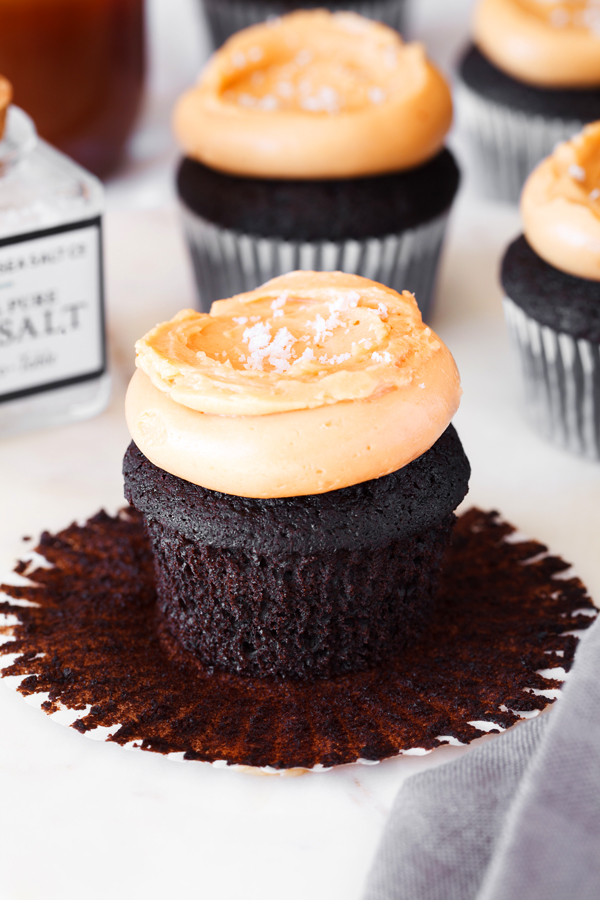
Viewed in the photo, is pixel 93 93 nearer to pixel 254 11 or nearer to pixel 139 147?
pixel 139 147

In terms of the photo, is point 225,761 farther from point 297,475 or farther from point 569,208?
point 569,208

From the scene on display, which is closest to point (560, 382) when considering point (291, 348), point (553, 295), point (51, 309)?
point (553, 295)

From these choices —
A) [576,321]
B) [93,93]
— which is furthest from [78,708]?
[93,93]

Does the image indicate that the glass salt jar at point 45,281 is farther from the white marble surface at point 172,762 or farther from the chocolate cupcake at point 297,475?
the chocolate cupcake at point 297,475

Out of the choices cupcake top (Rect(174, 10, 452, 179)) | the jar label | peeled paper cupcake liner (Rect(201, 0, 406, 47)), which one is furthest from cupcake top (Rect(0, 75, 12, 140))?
peeled paper cupcake liner (Rect(201, 0, 406, 47))

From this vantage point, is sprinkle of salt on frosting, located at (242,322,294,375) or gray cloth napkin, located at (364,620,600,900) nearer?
gray cloth napkin, located at (364,620,600,900)

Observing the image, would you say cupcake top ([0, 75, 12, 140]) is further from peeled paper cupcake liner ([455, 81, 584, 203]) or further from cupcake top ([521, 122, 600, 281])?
peeled paper cupcake liner ([455, 81, 584, 203])
